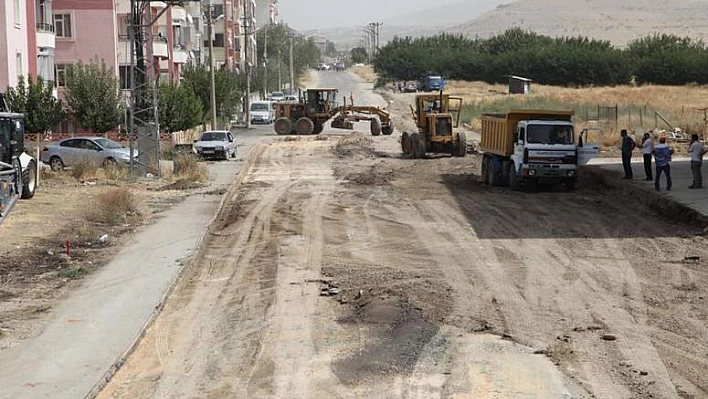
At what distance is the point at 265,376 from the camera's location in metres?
12.0

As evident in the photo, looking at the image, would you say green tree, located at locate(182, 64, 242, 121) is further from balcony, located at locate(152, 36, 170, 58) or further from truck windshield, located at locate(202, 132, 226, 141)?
truck windshield, located at locate(202, 132, 226, 141)

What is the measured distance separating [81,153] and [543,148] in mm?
18251

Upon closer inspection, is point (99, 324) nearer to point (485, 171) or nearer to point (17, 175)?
point (17, 175)

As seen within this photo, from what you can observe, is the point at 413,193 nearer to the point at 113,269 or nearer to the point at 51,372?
the point at 113,269

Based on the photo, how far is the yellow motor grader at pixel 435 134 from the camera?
4600 centimetres

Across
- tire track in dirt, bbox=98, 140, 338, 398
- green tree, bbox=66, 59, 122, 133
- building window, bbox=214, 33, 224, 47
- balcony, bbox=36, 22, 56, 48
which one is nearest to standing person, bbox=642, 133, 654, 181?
tire track in dirt, bbox=98, 140, 338, 398

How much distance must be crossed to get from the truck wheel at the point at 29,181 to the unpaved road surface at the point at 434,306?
594 centimetres

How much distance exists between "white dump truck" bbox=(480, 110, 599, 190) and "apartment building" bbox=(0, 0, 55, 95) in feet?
74.4

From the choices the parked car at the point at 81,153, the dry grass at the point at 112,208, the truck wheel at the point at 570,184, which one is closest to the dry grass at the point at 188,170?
the parked car at the point at 81,153

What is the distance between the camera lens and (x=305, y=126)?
62.1 metres

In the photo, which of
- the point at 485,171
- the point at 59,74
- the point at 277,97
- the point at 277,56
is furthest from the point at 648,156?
the point at 277,56

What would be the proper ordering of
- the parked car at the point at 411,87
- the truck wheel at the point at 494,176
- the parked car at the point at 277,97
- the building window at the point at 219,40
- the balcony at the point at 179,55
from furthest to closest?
the parked car at the point at 411,87 < the building window at the point at 219,40 < the parked car at the point at 277,97 < the balcony at the point at 179,55 < the truck wheel at the point at 494,176

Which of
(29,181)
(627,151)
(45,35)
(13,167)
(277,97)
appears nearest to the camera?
(13,167)

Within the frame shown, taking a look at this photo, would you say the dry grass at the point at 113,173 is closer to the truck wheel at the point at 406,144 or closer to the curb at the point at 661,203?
the truck wheel at the point at 406,144
